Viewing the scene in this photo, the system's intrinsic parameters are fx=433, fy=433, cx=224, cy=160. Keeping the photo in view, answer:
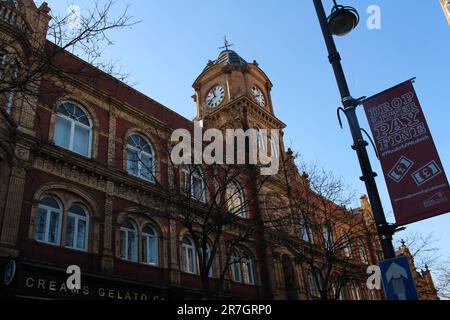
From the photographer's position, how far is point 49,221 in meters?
15.1

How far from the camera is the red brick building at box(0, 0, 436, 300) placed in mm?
13789

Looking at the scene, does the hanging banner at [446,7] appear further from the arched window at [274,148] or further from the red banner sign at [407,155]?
the red banner sign at [407,155]

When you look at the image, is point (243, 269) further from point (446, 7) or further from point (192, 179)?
point (446, 7)

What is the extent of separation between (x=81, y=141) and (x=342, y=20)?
42.9 feet

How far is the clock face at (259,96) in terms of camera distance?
32.3m

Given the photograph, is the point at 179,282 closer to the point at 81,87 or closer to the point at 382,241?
the point at 81,87

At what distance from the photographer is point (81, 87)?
18.5m

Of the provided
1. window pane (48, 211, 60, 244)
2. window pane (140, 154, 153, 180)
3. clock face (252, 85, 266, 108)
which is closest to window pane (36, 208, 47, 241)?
window pane (48, 211, 60, 244)

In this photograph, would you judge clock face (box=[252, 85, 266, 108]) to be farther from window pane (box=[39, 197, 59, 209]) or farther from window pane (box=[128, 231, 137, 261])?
window pane (box=[39, 197, 59, 209])

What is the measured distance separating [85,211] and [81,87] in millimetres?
5509

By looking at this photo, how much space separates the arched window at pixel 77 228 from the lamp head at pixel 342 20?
38.9 ft

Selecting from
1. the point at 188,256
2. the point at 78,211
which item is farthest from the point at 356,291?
the point at 78,211
